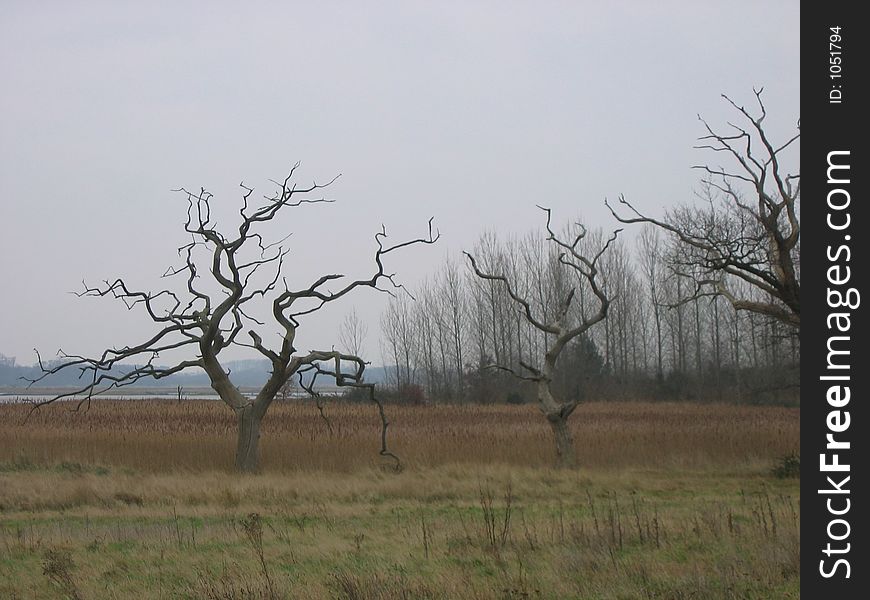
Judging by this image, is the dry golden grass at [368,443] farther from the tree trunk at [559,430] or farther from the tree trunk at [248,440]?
the tree trunk at [559,430]

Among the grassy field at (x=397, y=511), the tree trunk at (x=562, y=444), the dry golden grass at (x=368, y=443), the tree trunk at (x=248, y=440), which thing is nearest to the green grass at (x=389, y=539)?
the grassy field at (x=397, y=511)

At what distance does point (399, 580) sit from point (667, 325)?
57.1m

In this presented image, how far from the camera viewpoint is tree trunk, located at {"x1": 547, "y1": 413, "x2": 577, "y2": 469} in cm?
1856

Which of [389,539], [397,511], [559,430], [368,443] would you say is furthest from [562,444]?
[389,539]

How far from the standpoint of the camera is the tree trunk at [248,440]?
1800cm

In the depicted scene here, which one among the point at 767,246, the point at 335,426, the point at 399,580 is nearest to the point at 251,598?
the point at 399,580

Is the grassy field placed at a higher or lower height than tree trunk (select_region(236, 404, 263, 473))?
lower

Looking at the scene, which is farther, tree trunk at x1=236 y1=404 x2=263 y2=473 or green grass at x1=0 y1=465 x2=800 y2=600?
tree trunk at x1=236 y1=404 x2=263 y2=473

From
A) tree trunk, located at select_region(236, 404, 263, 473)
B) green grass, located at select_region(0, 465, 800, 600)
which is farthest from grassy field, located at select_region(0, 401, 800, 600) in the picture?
tree trunk, located at select_region(236, 404, 263, 473)

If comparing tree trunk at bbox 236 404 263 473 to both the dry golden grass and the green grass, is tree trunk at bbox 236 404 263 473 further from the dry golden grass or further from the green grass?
the green grass

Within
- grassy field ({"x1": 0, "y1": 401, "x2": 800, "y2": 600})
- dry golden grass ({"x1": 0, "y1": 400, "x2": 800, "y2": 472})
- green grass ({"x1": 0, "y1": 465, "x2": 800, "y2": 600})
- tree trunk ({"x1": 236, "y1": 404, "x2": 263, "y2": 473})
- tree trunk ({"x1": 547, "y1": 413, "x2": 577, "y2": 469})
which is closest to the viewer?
green grass ({"x1": 0, "y1": 465, "x2": 800, "y2": 600})

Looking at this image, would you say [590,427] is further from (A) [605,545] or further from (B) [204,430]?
(A) [605,545]

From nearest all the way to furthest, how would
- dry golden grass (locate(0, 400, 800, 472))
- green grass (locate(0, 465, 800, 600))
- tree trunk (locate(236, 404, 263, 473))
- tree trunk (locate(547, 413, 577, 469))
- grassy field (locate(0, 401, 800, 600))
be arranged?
green grass (locate(0, 465, 800, 600)) < grassy field (locate(0, 401, 800, 600)) < tree trunk (locate(236, 404, 263, 473)) < tree trunk (locate(547, 413, 577, 469)) < dry golden grass (locate(0, 400, 800, 472))

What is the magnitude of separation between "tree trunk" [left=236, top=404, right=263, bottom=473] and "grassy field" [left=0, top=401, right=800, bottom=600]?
55 cm
